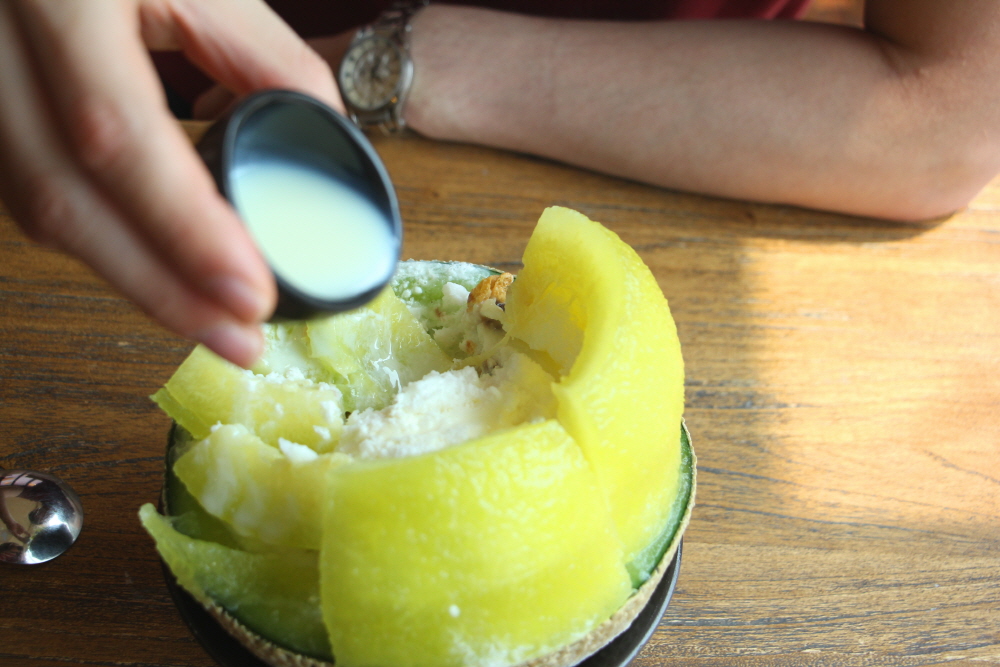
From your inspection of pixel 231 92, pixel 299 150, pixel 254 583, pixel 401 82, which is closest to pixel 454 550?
pixel 254 583

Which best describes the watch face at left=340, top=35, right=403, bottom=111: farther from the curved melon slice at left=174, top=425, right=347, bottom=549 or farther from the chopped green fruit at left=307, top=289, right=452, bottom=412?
the curved melon slice at left=174, top=425, right=347, bottom=549

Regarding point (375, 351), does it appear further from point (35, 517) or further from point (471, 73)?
point (471, 73)

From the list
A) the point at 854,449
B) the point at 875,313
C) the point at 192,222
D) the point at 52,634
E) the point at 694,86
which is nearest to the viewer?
the point at 192,222

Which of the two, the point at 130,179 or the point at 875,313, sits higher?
the point at 130,179

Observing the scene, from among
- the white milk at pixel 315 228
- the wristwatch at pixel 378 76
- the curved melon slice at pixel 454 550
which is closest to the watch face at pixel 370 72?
the wristwatch at pixel 378 76

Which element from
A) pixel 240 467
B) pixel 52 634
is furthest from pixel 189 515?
pixel 52 634

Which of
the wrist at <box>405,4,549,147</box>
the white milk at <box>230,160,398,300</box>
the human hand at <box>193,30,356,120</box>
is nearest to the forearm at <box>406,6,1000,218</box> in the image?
the wrist at <box>405,4,549,147</box>

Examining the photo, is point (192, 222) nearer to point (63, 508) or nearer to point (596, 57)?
point (63, 508)
